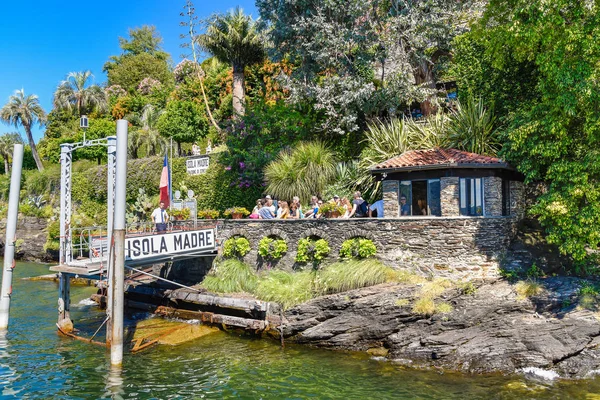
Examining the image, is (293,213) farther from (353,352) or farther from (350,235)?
(353,352)

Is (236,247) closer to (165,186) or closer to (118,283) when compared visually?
(165,186)

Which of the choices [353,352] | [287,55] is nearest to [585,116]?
[353,352]

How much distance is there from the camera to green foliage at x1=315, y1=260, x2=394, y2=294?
15.1 metres

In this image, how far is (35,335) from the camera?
49.6 feet

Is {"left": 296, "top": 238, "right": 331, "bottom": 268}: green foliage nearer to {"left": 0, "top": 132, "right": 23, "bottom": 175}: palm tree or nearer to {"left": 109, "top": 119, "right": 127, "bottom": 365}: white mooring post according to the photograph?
{"left": 109, "top": 119, "right": 127, "bottom": 365}: white mooring post

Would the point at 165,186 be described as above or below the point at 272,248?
above

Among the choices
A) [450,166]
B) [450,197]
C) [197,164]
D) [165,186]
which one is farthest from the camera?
[197,164]

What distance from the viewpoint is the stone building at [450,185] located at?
50.8ft

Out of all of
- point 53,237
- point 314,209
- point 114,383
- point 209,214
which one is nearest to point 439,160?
point 314,209

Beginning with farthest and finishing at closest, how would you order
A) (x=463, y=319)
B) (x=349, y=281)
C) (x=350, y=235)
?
1. (x=350, y=235)
2. (x=349, y=281)
3. (x=463, y=319)

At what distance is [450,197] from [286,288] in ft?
20.6

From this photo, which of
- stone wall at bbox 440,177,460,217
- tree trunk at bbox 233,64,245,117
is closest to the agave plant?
stone wall at bbox 440,177,460,217

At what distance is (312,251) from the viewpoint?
1703 cm

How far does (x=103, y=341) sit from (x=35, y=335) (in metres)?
2.37
